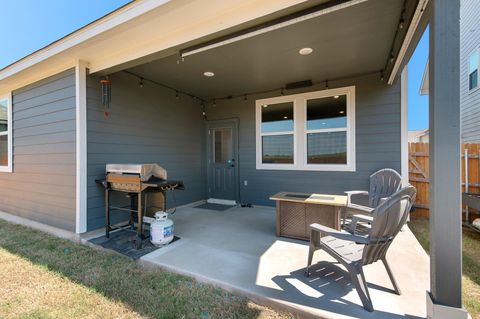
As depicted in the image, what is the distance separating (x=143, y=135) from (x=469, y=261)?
5.09 m

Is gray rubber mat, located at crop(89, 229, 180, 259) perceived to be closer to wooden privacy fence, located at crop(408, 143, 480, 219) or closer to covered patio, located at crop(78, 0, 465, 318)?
covered patio, located at crop(78, 0, 465, 318)

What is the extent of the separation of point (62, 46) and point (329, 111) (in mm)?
4538

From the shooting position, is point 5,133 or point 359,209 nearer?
point 359,209

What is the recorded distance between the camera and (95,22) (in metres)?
2.73

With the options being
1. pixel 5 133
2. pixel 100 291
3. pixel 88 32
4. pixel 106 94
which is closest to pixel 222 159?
pixel 106 94

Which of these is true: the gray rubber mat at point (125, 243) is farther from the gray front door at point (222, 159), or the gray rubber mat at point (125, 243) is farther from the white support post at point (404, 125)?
the white support post at point (404, 125)

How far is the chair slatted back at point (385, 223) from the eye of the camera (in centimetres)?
180

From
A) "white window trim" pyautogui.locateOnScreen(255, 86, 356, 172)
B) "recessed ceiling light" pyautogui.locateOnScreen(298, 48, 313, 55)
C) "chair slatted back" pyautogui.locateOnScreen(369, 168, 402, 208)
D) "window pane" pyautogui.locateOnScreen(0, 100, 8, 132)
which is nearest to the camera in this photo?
"recessed ceiling light" pyautogui.locateOnScreen(298, 48, 313, 55)

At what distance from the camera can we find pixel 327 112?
4.75m

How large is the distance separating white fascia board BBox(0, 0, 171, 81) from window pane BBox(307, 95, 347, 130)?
3.50 m

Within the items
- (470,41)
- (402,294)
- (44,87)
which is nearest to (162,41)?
(44,87)

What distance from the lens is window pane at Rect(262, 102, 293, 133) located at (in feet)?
16.8

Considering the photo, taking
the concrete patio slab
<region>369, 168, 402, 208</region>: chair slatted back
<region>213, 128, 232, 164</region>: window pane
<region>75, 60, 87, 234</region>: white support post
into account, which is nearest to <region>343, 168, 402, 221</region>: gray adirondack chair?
<region>369, 168, 402, 208</region>: chair slatted back

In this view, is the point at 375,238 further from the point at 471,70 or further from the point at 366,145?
the point at 471,70
